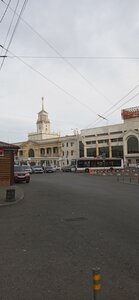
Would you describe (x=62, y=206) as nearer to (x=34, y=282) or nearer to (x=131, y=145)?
(x=34, y=282)

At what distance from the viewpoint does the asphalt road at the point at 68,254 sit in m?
4.71

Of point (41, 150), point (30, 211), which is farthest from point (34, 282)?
point (41, 150)

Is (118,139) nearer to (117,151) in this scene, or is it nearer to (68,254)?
(117,151)

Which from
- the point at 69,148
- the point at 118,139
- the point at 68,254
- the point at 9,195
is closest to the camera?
the point at 68,254

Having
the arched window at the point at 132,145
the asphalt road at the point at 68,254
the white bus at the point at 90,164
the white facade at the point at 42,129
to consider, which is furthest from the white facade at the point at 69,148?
the asphalt road at the point at 68,254

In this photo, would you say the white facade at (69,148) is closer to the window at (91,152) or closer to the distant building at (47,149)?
the distant building at (47,149)

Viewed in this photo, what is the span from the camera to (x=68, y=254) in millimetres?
6512

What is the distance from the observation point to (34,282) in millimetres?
5000

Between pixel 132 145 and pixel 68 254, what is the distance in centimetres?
9151

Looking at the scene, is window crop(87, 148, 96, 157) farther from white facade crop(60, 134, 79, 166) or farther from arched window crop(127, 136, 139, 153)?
arched window crop(127, 136, 139, 153)

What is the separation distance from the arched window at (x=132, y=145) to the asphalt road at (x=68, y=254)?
85.0m

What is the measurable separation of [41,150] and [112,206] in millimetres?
117486

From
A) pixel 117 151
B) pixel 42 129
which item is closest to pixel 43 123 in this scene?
pixel 42 129

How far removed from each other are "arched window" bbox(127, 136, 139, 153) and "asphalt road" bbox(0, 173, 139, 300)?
279ft
